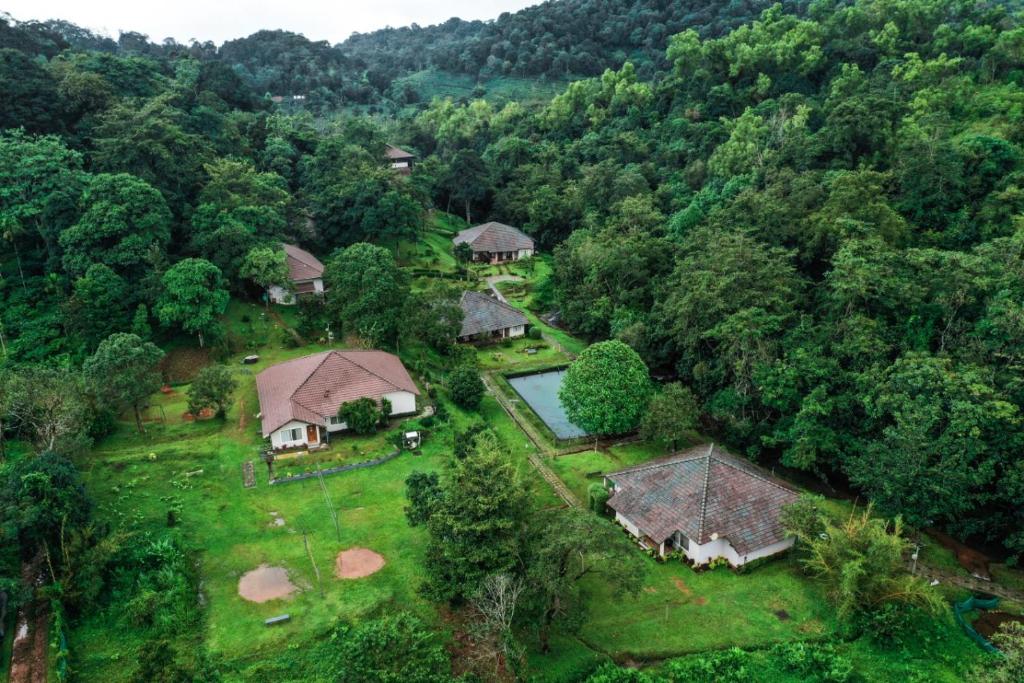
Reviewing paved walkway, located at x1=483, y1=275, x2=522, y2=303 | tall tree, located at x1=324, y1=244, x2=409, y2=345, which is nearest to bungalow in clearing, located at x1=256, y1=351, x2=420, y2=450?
tall tree, located at x1=324, y1=244, x2=409, y2=345

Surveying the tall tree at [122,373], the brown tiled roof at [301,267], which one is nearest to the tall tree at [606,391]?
the tall tree at [122,373]

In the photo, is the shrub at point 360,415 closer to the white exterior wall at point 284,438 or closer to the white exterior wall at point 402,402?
the white exterior wall at point 402,402

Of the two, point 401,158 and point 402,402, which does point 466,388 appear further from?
point 401,158

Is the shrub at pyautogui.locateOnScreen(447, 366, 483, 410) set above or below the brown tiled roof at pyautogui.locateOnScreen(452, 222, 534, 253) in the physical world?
below

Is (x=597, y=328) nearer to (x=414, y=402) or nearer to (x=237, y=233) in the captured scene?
(x=414, y=402)

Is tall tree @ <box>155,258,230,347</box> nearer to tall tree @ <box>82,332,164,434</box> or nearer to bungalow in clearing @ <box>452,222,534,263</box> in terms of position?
tall tree @ <box>82,332,164,434</box>

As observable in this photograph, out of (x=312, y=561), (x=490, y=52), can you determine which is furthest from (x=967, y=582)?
(x=490, y=52)

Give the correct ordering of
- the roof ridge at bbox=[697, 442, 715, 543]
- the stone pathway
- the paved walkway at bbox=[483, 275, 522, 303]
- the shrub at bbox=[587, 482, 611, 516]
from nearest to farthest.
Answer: the roof ridge at bbox=[697, 442, 715, 543] < the shrub at bbox=[587, 482, 611, 516] < the stone pathway < the paved walkway at bbox=[483, 275, 522, 303]

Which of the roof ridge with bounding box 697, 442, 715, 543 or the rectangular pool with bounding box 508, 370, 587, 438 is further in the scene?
the rectangular pool with bounding box 508, 370, 587, 438
